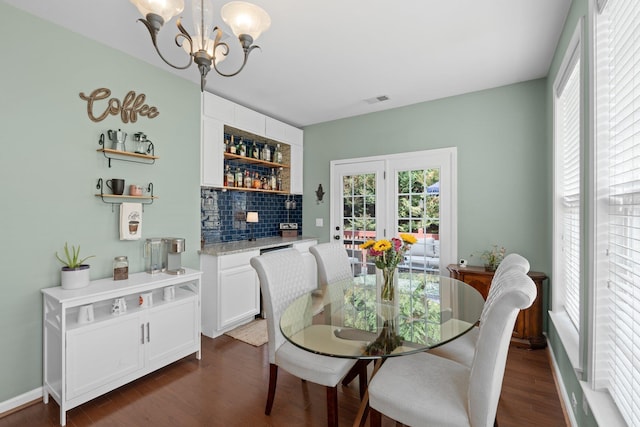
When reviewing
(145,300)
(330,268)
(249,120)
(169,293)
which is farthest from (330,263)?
(249,120)

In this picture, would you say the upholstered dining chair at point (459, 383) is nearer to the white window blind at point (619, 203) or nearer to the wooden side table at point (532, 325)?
the white window blind at point (619, 203)

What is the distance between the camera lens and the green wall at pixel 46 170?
6.58 feet

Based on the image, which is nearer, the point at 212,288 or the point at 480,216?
the point at 212,288

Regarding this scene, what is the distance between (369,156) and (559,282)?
2.52m

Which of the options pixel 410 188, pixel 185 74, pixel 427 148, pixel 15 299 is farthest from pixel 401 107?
pixel 15 299

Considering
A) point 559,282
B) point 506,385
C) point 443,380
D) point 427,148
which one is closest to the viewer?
point 443,380

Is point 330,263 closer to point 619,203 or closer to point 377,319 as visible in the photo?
point 377,319

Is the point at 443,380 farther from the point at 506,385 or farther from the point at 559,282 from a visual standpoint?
the point at 559,282

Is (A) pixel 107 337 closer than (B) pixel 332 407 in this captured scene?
No

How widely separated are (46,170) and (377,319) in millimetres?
2533

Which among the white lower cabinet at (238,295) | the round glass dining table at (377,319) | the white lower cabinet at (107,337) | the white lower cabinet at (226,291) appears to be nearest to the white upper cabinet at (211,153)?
the white lower cabinet at (226,291)

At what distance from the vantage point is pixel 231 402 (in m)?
2.07

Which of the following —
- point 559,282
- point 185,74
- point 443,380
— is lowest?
point 443,380

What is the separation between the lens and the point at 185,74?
3.00 m
